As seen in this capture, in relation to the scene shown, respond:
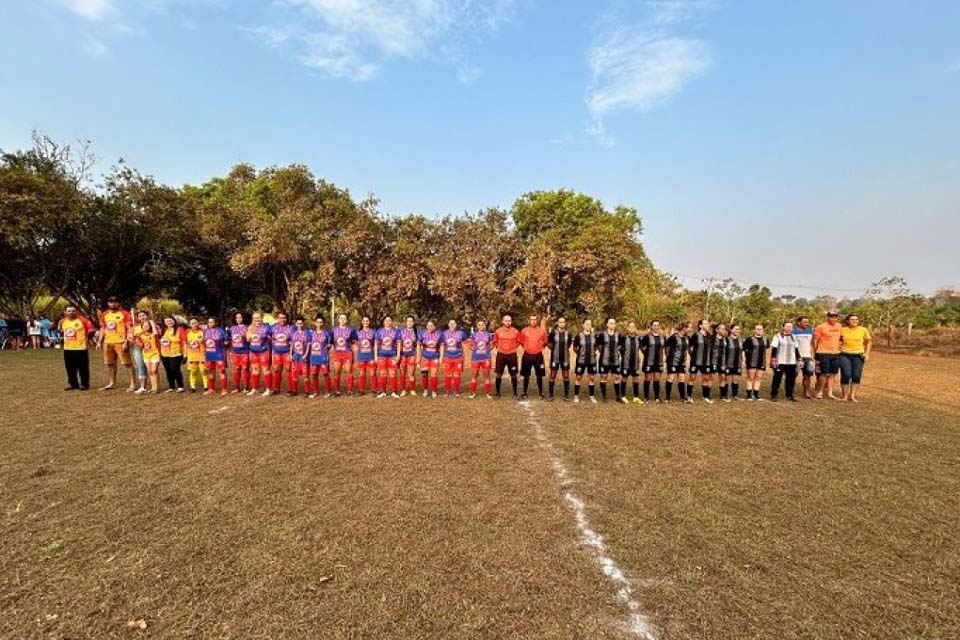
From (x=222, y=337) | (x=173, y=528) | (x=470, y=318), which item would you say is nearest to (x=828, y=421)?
(x=173, y=528)

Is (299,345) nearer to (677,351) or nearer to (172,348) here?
(172,348)

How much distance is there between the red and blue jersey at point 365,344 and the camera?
984cm

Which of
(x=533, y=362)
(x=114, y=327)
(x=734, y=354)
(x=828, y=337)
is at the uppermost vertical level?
(x=114, y=327)

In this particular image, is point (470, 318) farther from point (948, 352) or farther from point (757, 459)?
point (948, 352)

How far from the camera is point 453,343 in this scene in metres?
9.78

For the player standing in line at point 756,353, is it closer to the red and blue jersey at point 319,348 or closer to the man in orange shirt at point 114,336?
the red and blue jersey at point 319,348

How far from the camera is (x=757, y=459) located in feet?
19.6

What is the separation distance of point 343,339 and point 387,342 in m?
0.85

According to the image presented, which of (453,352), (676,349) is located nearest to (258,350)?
(453,352)

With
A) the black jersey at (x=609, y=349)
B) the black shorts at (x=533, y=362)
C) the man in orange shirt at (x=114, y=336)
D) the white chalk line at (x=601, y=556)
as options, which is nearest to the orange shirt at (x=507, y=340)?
the black shorts at (x=533, y=362)

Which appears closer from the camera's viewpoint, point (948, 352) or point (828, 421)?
point (828, 421)

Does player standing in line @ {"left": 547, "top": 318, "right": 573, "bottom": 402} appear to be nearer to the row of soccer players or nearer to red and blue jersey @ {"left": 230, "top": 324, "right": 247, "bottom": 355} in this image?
the row of soccer players

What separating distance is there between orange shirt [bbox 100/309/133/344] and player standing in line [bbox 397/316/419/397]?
5.44m

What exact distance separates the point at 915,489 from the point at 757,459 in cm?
144
